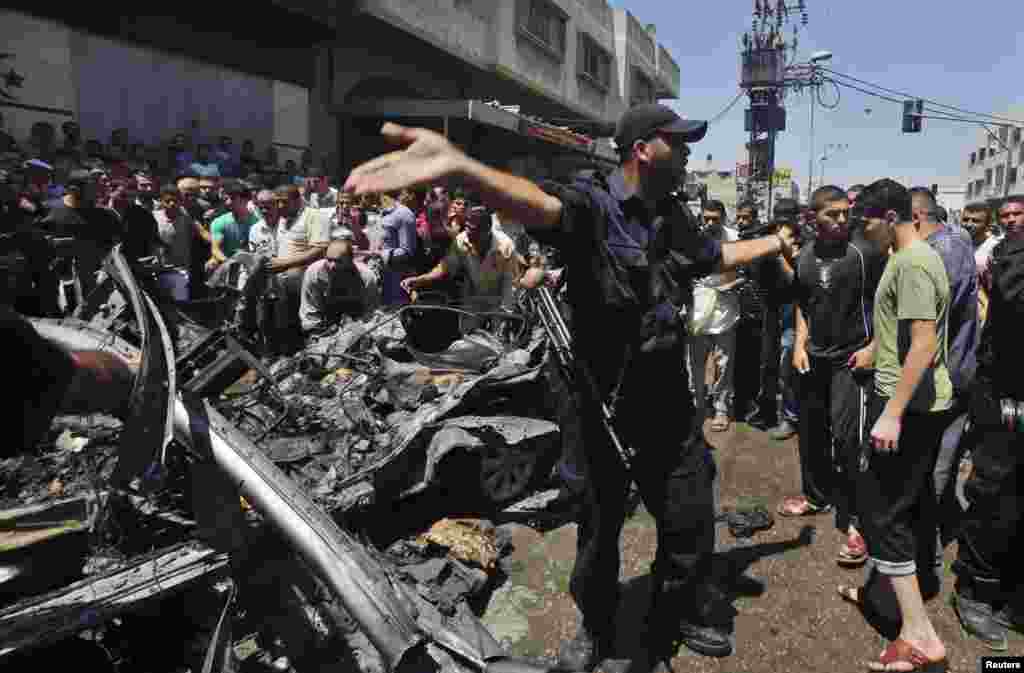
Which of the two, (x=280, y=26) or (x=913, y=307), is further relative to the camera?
(x=280, y=26)

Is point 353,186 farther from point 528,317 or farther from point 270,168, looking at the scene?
point 270,168

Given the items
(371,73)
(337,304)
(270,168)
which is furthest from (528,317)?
(371,73)

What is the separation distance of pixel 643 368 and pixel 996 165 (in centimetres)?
7728

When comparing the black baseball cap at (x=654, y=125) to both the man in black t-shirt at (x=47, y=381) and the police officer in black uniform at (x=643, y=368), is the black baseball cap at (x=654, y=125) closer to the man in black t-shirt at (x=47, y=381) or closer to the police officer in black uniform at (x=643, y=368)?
the police officer in black uniform at (x=643, y=368)

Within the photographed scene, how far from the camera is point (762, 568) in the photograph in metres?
3.80

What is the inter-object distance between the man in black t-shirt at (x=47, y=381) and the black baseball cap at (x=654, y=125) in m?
2.04

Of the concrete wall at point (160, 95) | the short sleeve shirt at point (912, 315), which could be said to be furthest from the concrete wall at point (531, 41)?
the short sleeve shirt at point (912, 315)

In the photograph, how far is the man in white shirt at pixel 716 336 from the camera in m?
5.96

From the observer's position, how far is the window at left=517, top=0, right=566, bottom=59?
80.8 ft

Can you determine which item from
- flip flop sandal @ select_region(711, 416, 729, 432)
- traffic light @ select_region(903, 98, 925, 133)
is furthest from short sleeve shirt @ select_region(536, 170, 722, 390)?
traffic light @ select_region(903, 98, 925, 133)

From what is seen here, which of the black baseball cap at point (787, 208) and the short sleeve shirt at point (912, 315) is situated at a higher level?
the black baseball cap at point (787, 208)

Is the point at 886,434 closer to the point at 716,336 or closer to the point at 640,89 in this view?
the point at 716,336

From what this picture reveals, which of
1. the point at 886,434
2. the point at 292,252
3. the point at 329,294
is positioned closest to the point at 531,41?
the point at 292,252

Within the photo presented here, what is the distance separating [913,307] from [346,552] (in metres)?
2.42
